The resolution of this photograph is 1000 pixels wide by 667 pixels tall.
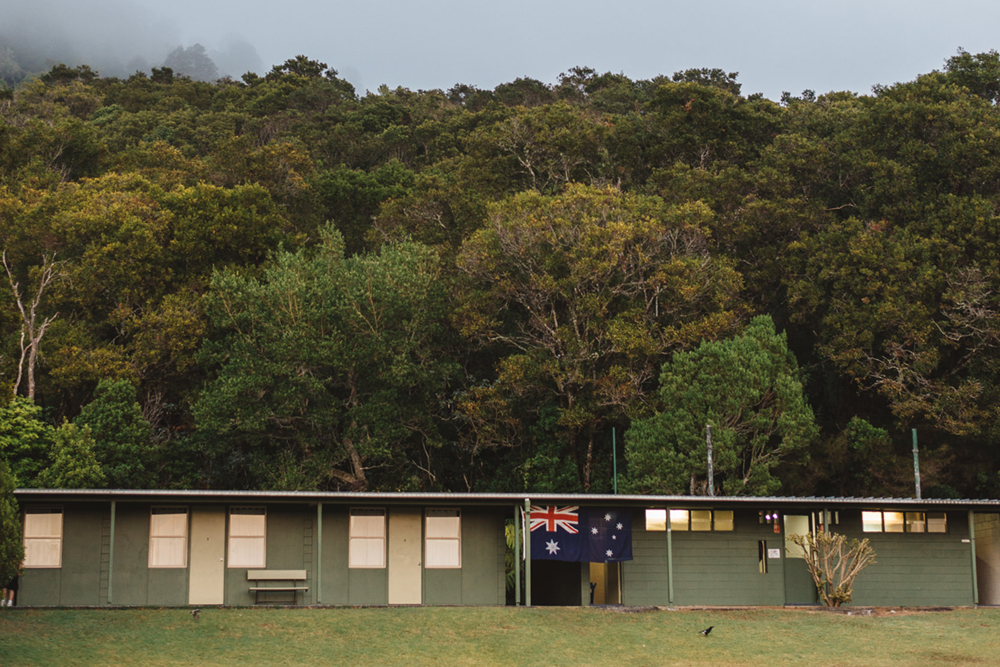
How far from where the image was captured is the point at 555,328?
110 feet

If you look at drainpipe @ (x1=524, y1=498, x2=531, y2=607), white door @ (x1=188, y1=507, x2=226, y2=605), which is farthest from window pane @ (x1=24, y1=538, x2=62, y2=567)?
drainpipe @ (x1=524, y1=498, x2=531, y2=607)

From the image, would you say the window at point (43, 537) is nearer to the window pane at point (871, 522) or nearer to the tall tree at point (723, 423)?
the window pane at point (871, 522)

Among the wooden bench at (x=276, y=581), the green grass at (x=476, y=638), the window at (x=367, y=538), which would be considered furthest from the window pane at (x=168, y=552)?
the window at (x=367, y=538)

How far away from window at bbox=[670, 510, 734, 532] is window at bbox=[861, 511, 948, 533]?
3144mm

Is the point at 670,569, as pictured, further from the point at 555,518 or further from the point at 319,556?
the point at 319,556

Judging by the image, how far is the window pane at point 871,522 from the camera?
22.7m

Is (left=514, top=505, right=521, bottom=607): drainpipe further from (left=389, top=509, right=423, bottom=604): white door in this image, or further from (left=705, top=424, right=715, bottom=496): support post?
(left=705, top=424, right=715, bottom=496): support post

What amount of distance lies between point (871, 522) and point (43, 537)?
663 inches

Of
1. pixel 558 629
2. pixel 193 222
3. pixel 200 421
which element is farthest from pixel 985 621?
pixel 193 222

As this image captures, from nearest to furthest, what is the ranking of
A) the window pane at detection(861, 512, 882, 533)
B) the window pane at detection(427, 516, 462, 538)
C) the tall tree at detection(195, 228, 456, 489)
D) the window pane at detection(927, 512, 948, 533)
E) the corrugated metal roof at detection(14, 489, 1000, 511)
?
the corrugated metal roof at detection(14, 489, 1000, 511) → the window pane at detection(427, 516, 462, 538) → the window pane at detection(861, 512, 882, 533) → the window pane at detection(927, 512, 948, 533) → the tall tree at detection(195, 228, 456, 489)

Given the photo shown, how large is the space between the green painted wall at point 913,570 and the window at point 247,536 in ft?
39.4

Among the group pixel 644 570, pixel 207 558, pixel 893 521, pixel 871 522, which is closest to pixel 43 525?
pixel 207 558

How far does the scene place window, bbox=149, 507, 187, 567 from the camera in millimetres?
20094

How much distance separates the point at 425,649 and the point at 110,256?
24194mm
